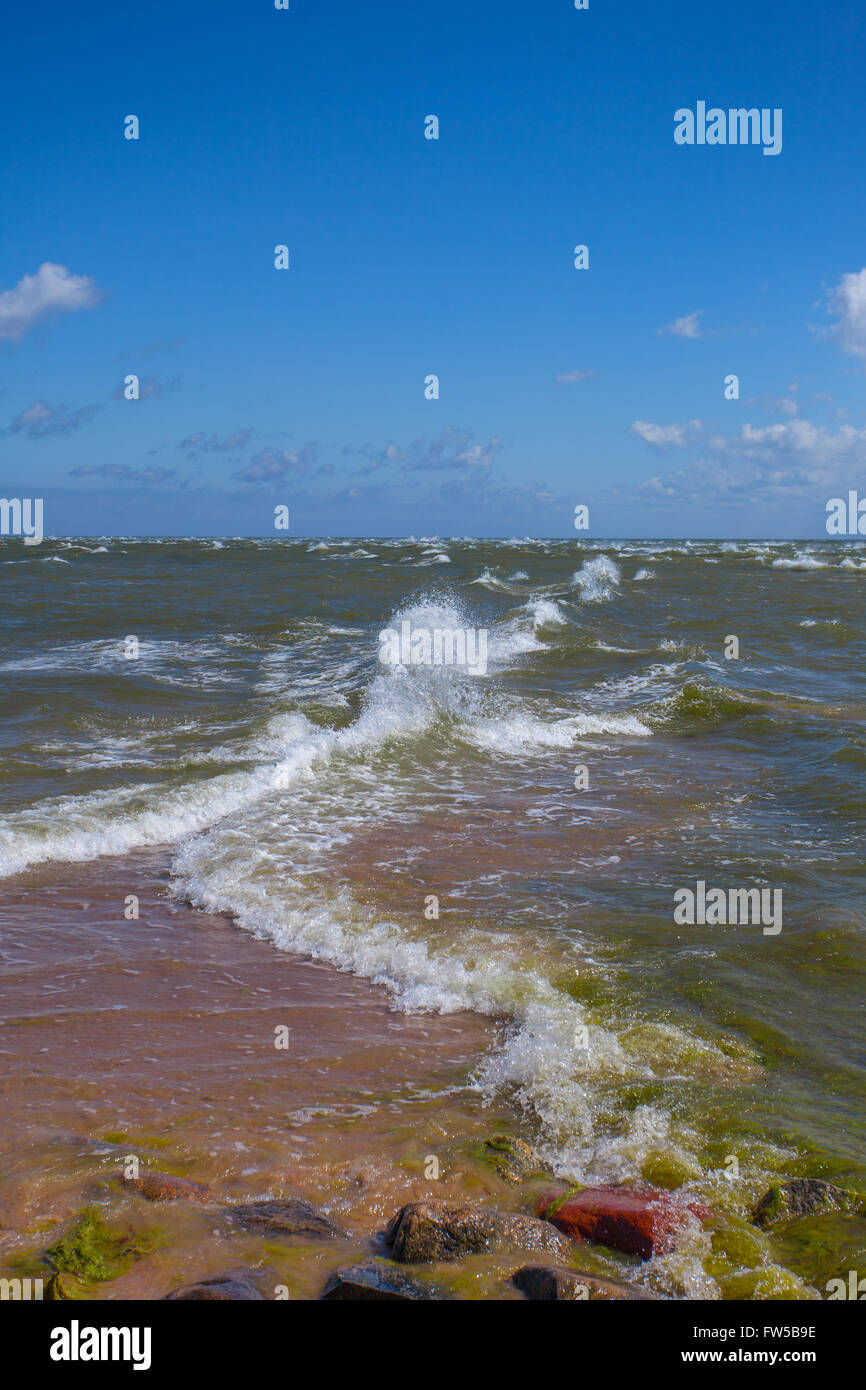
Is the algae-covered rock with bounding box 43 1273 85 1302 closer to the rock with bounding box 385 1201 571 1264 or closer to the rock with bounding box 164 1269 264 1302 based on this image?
the rock with bounding box 164 1269 264 1302

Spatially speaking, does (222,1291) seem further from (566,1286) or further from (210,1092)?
(210,1092)

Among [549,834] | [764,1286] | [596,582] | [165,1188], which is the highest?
[596,582]

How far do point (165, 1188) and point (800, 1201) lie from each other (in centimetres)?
246

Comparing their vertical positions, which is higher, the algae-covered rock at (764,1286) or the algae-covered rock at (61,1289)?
the algae-covered rock at (61,1289)

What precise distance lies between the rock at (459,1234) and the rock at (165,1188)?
78 cm

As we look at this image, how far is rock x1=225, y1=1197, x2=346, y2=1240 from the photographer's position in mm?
3305

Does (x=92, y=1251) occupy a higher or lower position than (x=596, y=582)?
lower

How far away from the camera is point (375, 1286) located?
116 inches

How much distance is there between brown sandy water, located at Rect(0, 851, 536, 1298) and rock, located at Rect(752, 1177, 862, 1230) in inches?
42.2

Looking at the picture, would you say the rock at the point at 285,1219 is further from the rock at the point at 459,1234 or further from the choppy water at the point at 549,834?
the choppy water at the point at 549,834

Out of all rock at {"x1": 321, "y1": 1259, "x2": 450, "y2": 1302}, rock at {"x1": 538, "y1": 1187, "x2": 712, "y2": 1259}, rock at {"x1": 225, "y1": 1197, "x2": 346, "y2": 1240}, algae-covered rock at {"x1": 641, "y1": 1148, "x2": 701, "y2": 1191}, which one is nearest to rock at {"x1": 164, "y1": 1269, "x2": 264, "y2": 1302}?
rock at {"x1": 321, "y1": 1259, "x2": 450, "y2": 1302}

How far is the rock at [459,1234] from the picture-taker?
3131 millimetres

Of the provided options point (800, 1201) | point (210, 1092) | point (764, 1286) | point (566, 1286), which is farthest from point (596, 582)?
point (566, 1286)

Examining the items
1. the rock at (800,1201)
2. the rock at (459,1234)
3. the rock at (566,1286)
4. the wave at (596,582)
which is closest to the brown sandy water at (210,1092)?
the rock at (459,1234)
